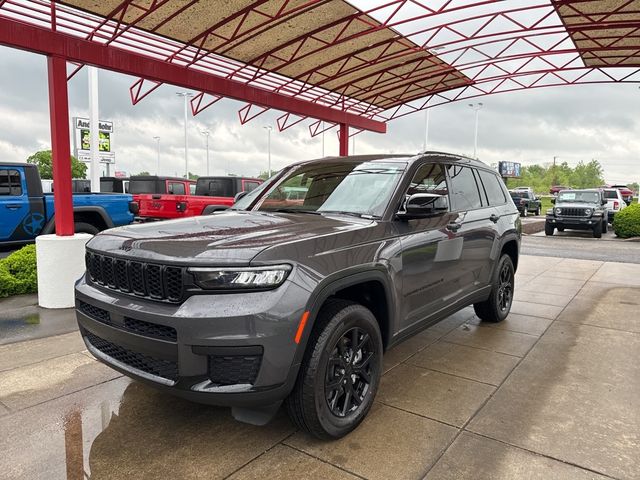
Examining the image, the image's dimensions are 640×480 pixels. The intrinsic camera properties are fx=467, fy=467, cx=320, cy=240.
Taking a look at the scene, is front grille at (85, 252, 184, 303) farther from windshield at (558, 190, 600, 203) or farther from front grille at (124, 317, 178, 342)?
windshield at (558, 190, 600, 203)

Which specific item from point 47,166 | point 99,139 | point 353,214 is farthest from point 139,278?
point 47,166

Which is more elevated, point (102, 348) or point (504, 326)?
point (102, 348)

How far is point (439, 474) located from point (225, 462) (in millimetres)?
1207

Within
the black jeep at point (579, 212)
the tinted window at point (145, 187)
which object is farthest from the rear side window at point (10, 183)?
the black jeep at point (579, 212)

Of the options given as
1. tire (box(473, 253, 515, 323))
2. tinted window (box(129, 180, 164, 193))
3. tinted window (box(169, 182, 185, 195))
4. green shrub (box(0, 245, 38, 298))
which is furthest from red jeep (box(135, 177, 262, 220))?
tire (box(473, 253, 515, 323))

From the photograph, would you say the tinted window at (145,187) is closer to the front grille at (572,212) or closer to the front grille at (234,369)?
the front grille at (234,369)

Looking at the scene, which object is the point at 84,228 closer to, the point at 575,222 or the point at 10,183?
the point at 10,183

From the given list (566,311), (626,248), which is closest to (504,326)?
(566,311)

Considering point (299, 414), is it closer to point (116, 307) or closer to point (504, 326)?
point (116, 307)

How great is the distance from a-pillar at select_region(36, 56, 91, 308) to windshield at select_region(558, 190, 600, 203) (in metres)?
17.7

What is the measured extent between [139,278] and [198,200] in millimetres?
9184

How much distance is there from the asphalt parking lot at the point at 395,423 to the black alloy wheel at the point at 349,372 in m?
0.21

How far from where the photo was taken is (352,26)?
934 centimetres

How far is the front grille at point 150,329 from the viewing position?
2461mm
